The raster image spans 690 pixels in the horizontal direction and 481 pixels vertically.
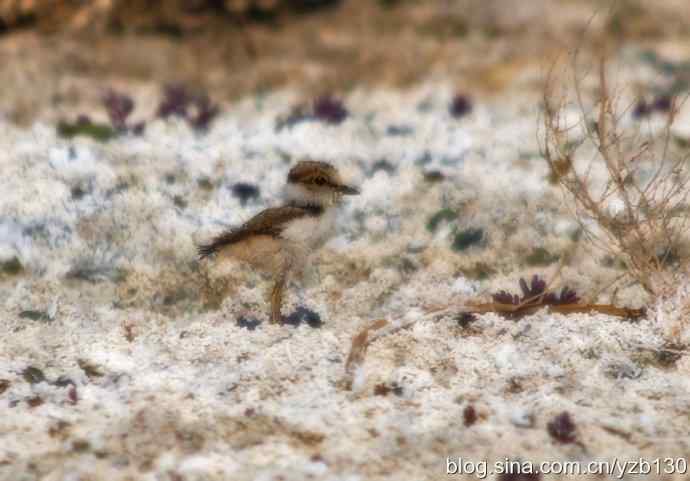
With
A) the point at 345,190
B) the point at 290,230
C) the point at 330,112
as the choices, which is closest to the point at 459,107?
the point at 330,112

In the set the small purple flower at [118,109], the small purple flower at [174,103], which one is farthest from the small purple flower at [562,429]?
the small purple flower at [174,103]

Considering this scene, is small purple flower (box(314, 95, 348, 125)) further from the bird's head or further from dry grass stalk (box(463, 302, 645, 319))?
dry grass stalk (box(463, 302, 645, 319))

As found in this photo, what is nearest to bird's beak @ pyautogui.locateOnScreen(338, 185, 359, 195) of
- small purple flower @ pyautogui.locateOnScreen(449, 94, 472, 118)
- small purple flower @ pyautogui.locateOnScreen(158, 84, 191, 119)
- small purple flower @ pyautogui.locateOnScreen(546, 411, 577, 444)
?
small purple flower @ pyautogui.locateOnScreen(546, 411, 577, 444)

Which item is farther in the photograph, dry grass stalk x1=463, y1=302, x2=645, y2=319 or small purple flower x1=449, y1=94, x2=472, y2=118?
small purple flower x1=449, y1=94, x2=472, y2=118

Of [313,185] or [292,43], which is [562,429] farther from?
[292,43]

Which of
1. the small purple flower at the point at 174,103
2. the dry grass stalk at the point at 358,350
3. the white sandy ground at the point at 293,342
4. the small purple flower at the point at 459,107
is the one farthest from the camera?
the small purple flower at the point at 459,107

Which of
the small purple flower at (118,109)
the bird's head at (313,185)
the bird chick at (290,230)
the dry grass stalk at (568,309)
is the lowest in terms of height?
the dry grass stalk at (568,309)

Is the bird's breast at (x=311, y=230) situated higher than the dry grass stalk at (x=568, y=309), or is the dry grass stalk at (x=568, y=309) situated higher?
the bird's breast at (x=311, y=230)

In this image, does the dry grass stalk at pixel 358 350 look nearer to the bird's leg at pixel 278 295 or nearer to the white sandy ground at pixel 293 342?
the white sandy ground at pixel 293 342
